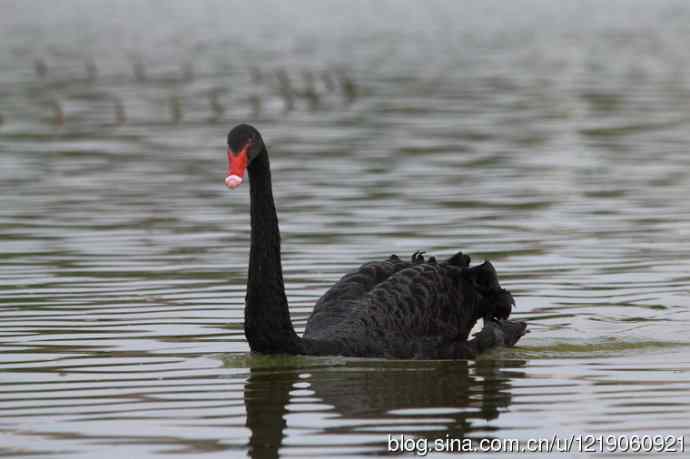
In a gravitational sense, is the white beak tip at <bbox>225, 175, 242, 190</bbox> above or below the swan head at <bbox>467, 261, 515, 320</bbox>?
above

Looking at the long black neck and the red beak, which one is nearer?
the red beak

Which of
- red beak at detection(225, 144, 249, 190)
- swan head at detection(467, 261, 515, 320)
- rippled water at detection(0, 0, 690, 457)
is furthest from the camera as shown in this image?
swan head at detection(467, 261, 515, 320)

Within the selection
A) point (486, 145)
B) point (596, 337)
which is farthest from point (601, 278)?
point (486, 145)

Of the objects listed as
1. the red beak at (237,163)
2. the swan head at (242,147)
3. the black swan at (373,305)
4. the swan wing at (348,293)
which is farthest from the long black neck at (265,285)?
the swan wing at (348,293)

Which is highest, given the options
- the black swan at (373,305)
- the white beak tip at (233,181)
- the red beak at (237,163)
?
the red beak at (237,163)

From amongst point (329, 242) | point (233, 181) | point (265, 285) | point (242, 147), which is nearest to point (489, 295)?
point (265, 285)

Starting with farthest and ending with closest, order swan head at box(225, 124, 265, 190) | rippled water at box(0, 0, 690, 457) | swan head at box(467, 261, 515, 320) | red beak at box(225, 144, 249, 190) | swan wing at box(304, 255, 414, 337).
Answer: swan head at box(467, 261, 515, 320) < swan wing at box(304, 255, 414, 337) < swan head at box(225, 124, 265, 190) < red beak at box(225, 144, 249, 190) < rippled water at box(0, 0, 690, 457)

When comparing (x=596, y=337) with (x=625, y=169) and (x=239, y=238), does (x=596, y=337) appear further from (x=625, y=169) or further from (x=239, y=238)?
(x=625, y=169)

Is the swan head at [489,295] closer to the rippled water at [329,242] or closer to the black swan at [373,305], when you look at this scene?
the black swan at [373,305]

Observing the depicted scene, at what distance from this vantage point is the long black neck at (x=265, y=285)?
28.4 feet

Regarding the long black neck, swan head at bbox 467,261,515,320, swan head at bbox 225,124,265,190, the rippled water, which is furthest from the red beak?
swan head at bbox 467,261,515,320

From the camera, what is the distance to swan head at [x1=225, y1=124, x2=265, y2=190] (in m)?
8.25

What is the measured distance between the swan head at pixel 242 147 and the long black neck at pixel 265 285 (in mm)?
163

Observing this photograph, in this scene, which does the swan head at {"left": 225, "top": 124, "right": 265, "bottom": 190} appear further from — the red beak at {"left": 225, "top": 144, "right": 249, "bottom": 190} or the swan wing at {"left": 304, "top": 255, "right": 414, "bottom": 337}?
the swan wing at {"left": 304, "top": 255, "right": 414, "bottom": 337}
